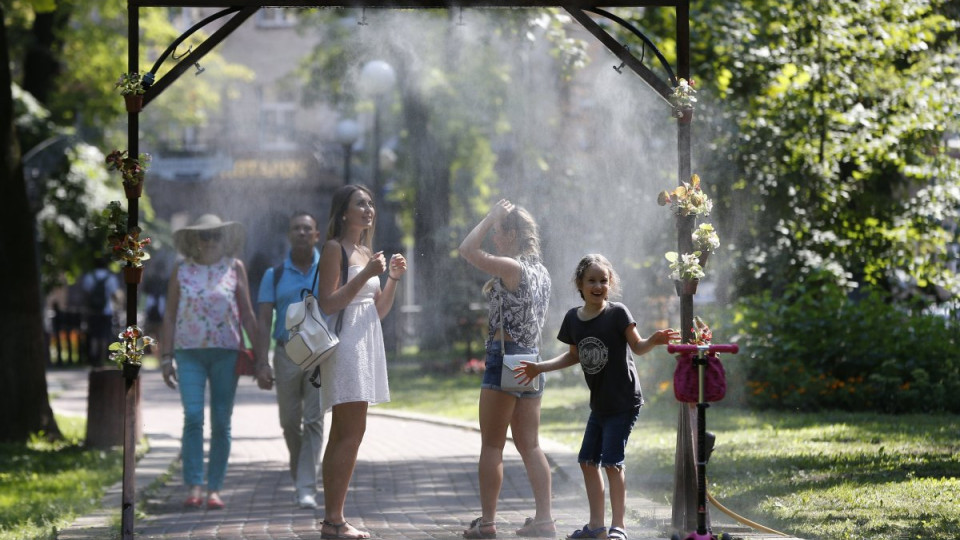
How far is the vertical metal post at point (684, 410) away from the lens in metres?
6.59

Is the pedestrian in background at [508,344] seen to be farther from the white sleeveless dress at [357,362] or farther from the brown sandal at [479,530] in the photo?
the white sleeveless dress at [357,362]

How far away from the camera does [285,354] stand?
869cm

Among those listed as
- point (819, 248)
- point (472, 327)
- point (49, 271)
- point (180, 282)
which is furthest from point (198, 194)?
point (180, 282)

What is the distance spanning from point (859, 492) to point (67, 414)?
412 inches

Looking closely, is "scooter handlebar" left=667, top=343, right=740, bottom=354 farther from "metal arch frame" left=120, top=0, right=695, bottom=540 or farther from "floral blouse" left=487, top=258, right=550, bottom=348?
"floral blouse" left=487, top=258, right=550, bottom=348

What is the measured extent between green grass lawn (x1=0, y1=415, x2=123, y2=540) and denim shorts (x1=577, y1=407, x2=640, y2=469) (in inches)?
117

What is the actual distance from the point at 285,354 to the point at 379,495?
1170 mm

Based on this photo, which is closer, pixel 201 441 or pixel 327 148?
pixel 201 441

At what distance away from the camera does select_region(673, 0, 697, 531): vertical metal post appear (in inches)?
259

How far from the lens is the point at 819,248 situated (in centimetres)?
1482

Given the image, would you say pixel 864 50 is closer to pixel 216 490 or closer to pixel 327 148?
pixel 216 490

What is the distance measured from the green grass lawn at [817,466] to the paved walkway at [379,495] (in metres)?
0.47

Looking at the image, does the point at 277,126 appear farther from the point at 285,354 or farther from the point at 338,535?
the point at 338,535

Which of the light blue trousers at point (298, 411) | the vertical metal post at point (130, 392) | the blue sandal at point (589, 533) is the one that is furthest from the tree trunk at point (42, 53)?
the blue sandal at point (589, 533)
